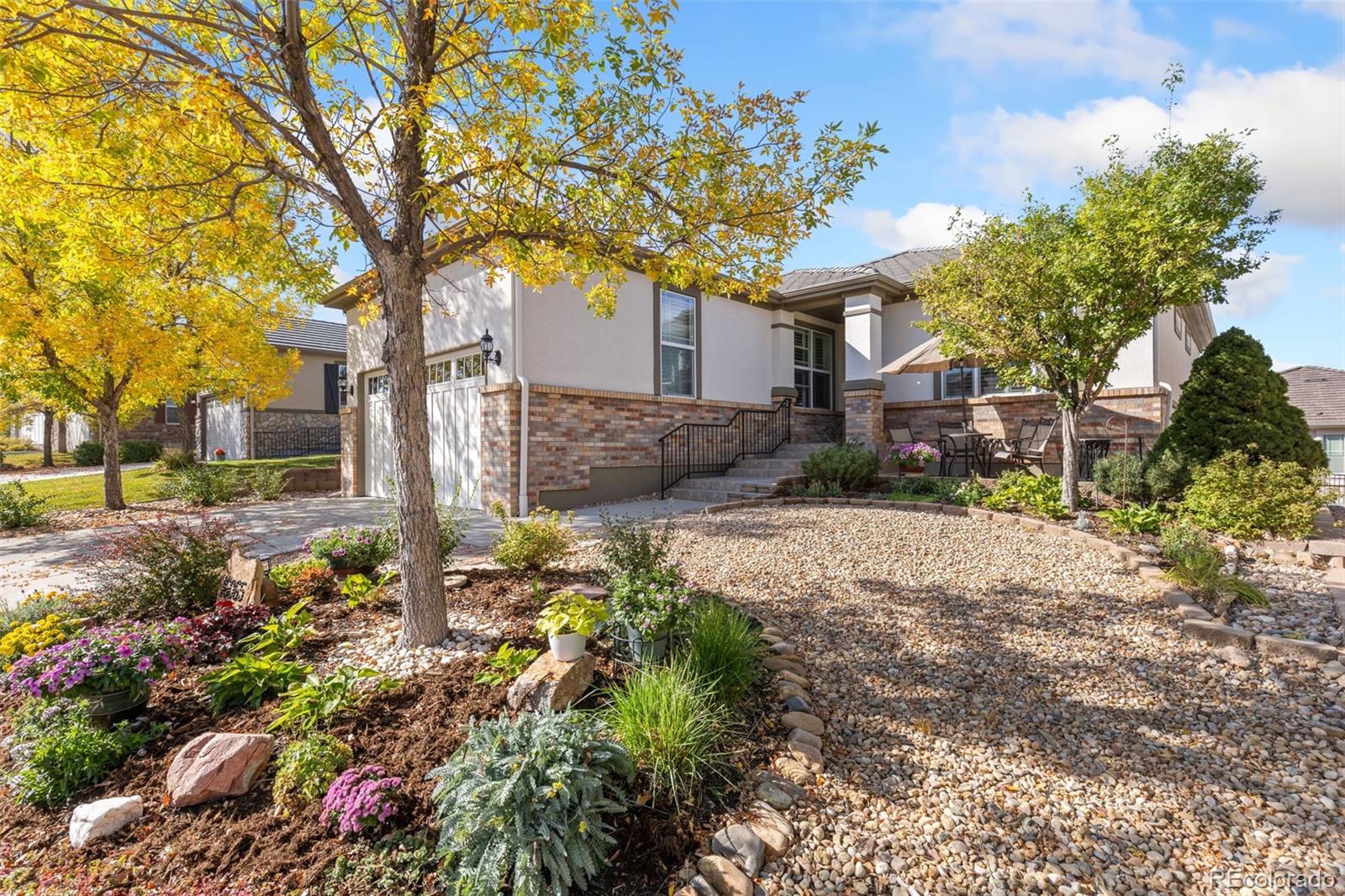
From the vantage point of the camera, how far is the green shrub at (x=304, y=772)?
2166 mm

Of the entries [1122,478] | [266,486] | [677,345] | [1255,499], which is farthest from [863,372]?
[266,486]

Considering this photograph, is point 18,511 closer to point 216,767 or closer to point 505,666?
point 216,767

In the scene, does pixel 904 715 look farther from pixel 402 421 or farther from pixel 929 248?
pixel 929 248

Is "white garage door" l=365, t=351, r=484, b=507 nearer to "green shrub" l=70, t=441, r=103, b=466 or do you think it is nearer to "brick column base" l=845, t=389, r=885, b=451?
"brick column base" l=845, t=389, r=885, b=451

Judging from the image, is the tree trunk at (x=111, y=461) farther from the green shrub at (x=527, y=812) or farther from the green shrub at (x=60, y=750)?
the green shrub at (x=527, y=812)

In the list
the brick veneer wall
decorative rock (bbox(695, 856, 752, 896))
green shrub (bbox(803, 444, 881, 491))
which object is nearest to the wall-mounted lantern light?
the brick veneer wall

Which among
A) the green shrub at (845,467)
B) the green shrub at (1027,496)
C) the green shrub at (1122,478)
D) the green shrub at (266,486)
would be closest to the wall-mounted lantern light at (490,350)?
the green shrub at (845,467)

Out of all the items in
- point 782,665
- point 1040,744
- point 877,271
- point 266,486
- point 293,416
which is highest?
point 877,271

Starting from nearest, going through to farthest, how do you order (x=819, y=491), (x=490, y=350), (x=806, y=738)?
(x=806, y=738) < (x=819, y=491) < (x=490, y=350)

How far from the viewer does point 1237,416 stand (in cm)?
682

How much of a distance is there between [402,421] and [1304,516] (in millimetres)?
7813

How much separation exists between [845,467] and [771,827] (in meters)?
7.43

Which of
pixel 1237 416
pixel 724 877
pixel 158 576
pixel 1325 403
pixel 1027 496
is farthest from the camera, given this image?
pixel 1325 403

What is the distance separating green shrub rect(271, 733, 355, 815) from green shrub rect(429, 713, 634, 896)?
460mm
